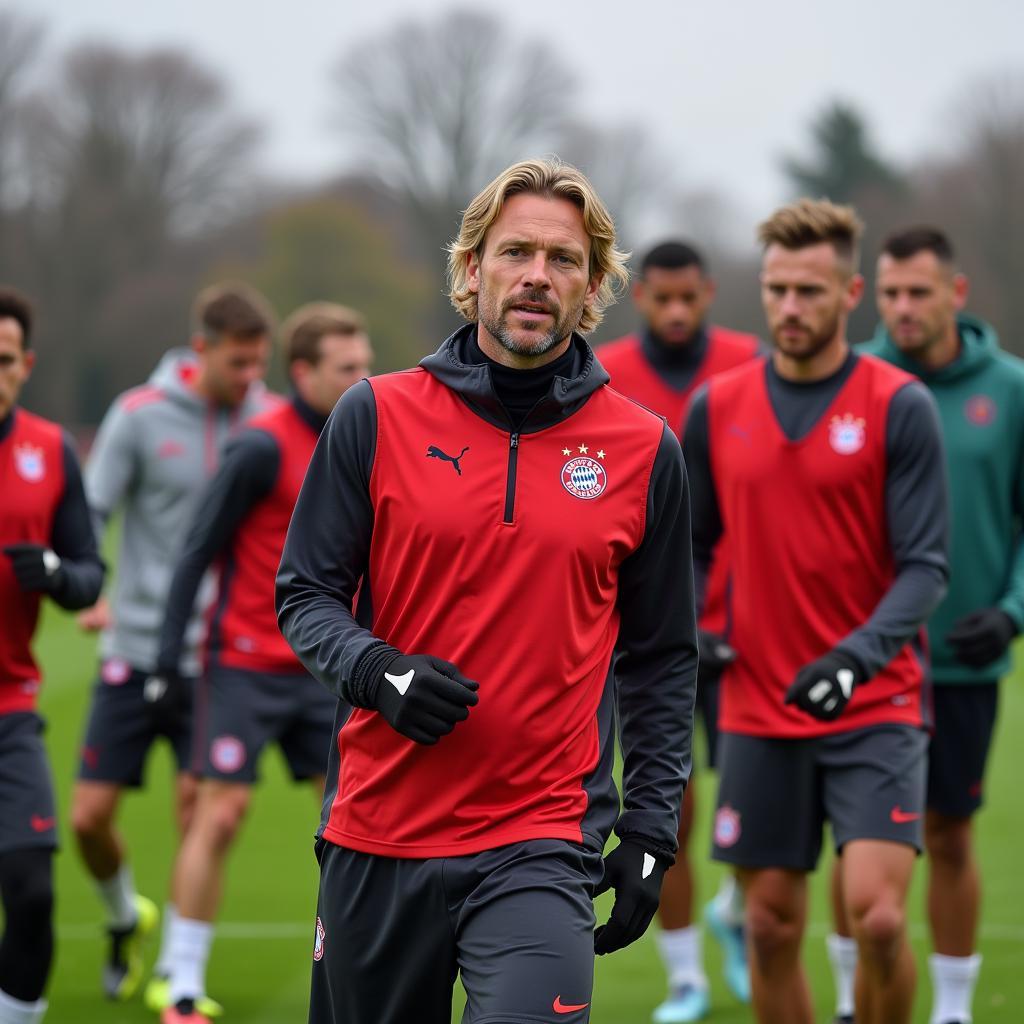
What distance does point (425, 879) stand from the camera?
140 inches

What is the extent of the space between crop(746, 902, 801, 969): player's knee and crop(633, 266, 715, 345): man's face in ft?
9.43

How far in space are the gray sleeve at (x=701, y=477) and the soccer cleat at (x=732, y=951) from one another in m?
1.85

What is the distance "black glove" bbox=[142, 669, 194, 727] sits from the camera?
684 cm

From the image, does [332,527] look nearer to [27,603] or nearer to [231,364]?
[27,603]

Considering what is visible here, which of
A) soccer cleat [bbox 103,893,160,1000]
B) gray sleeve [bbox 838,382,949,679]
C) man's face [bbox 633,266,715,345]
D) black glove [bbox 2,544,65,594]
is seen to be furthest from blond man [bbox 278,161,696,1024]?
man's face [bbox 633,266,715,345]

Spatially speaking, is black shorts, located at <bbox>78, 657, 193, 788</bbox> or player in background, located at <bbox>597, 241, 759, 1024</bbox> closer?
player in background, located at <bbox>597, 241, 759, 1024</bbox>

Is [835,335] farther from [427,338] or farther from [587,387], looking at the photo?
[427,338]

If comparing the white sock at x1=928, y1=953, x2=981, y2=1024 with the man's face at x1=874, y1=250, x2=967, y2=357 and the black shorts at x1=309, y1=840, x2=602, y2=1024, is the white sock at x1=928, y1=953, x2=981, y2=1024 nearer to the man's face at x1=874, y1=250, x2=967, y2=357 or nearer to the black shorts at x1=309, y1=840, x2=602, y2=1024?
the man's face at x1=874, y1=250, x2=967, y2=357

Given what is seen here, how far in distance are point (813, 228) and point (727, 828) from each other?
1909 millimetres

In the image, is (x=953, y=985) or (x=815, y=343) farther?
(x=953, y=985)

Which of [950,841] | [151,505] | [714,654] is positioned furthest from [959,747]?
[151,505]

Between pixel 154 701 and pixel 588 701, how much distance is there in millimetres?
3504

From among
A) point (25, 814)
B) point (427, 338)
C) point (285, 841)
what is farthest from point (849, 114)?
point (25, 814)

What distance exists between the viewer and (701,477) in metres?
5.71
